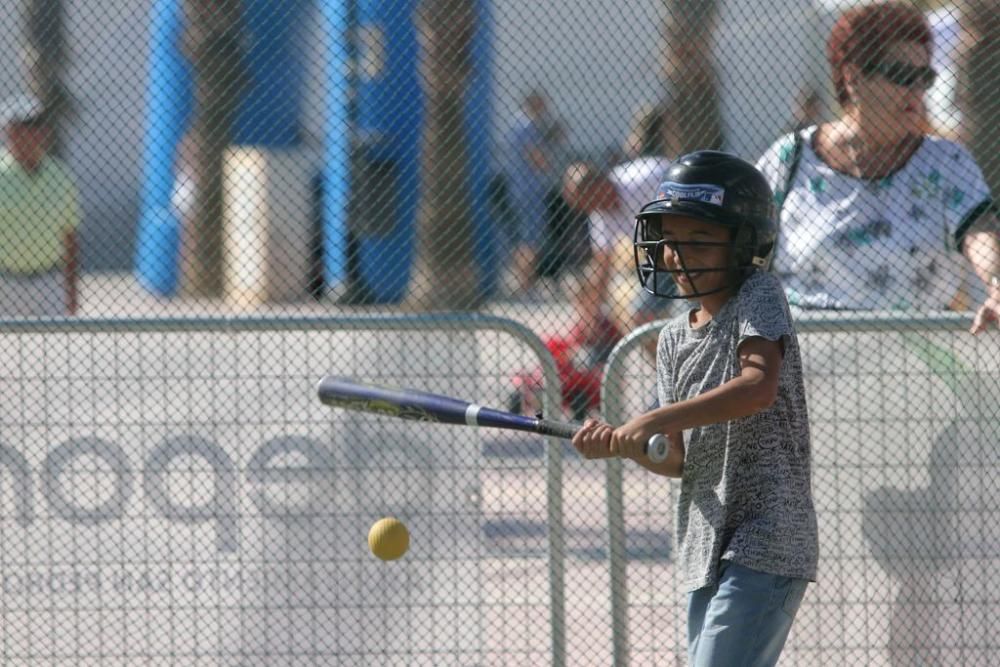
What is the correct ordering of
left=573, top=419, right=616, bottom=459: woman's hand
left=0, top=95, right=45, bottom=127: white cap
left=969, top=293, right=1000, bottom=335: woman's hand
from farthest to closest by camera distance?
→ left=0, top=95, right=45, bottom=127: white cap
left=969, top=293, right=1000, bottom=335: woman's hand
left=573, top=419, right=616, bottom=459: woman's hand

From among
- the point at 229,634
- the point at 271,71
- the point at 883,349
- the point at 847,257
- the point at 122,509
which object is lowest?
the point at 229,634

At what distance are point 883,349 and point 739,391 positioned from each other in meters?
1.57

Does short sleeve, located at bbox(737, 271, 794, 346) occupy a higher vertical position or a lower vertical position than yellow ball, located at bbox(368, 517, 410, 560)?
higher

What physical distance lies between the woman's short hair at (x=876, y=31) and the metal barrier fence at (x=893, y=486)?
31.1 inches

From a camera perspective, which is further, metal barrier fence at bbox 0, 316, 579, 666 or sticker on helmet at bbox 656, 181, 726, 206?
metal barrier fence at bbox 0, 316, 579, 666

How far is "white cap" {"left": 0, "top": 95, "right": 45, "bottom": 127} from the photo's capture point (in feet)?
25.0

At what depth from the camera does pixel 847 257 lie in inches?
179

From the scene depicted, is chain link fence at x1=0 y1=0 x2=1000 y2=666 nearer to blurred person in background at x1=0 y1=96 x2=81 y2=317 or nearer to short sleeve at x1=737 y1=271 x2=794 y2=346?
blurred person in background at x1=0 y1=96 x2=81 y2=317

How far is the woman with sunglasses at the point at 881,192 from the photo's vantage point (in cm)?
448

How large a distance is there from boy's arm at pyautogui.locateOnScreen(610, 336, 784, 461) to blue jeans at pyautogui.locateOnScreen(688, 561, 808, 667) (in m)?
0.37

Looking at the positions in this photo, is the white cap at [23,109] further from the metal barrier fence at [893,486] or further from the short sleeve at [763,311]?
the short sleeve at [763,311]

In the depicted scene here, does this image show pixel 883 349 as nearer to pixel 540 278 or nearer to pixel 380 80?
pixel 540 278

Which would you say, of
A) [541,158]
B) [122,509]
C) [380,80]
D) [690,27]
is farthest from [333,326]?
[541,158]

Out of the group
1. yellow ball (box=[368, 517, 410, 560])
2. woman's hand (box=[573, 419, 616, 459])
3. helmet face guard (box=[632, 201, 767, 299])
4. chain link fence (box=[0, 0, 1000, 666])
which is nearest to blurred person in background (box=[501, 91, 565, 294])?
chain link fence (box=[0, 0, 1000, 666])
